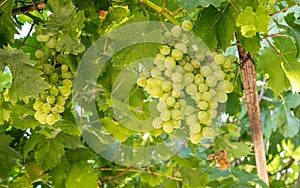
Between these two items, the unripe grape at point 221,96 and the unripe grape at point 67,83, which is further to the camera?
the unripe grape at point 67,83

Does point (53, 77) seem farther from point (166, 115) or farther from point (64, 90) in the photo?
point (166, 115)

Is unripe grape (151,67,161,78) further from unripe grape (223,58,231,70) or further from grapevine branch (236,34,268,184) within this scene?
grapevine branch (236,34,268,184)

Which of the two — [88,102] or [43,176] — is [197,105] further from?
[43,176]

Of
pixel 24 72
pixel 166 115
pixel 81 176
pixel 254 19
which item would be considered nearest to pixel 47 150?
pixel 81 176

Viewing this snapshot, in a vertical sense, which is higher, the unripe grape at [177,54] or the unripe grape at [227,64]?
the unripe grape at [177,54]

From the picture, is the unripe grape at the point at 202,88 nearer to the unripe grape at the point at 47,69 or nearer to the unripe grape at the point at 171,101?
the unripe grape at the point at 171,101

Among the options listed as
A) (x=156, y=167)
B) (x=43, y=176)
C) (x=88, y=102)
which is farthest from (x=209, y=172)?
(x=88, y=102)

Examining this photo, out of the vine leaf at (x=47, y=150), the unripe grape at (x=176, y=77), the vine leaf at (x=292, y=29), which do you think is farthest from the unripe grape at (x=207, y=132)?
the vine leaf at (x=47, y=150)
